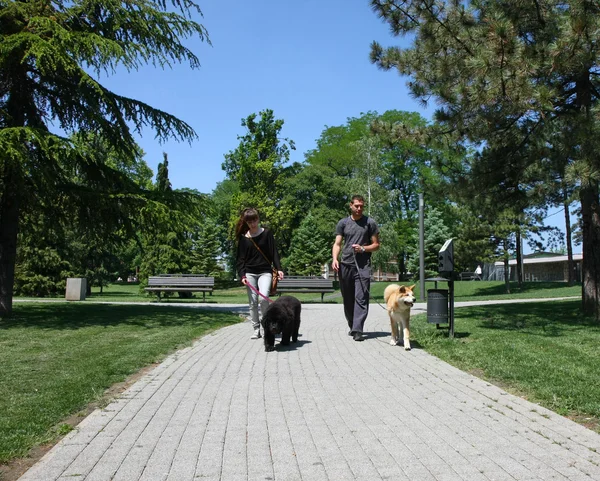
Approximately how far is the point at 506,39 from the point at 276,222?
3690cm

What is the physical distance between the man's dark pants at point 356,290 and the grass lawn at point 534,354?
3.29 ft

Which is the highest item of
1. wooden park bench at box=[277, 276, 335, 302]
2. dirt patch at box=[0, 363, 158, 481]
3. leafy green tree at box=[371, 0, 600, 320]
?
leafy green tree at box=[371, 0, 600, 320]

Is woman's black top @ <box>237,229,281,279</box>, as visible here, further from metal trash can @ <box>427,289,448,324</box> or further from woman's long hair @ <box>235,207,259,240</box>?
metal trash can @ <box>427,289,448,324</box>

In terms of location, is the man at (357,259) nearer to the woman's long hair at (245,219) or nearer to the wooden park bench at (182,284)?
the woman's long hair at (245,219)

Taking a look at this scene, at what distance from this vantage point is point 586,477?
10.6ft

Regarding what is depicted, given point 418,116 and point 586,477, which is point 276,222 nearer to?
point 418,116

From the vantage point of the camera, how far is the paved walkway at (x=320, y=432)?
338 centimetres

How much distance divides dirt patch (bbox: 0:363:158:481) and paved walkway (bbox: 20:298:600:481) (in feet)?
0.31

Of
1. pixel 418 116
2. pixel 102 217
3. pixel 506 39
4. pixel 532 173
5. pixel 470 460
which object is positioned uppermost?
pixel 418 116

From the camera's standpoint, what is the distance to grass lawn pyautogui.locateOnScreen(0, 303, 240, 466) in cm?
434

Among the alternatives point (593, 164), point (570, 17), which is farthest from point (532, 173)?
point (570, 17)

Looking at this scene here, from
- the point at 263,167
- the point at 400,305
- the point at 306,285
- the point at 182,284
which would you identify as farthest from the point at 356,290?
the point at 263,167

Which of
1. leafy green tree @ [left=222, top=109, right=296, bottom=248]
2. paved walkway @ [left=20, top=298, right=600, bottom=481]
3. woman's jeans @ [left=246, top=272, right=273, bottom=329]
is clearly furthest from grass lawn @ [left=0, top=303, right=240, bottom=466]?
leafy green tree @ [left=222, top=109, right=296, bottom=248]

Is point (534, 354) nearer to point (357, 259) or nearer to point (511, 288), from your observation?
point (357, 259)
